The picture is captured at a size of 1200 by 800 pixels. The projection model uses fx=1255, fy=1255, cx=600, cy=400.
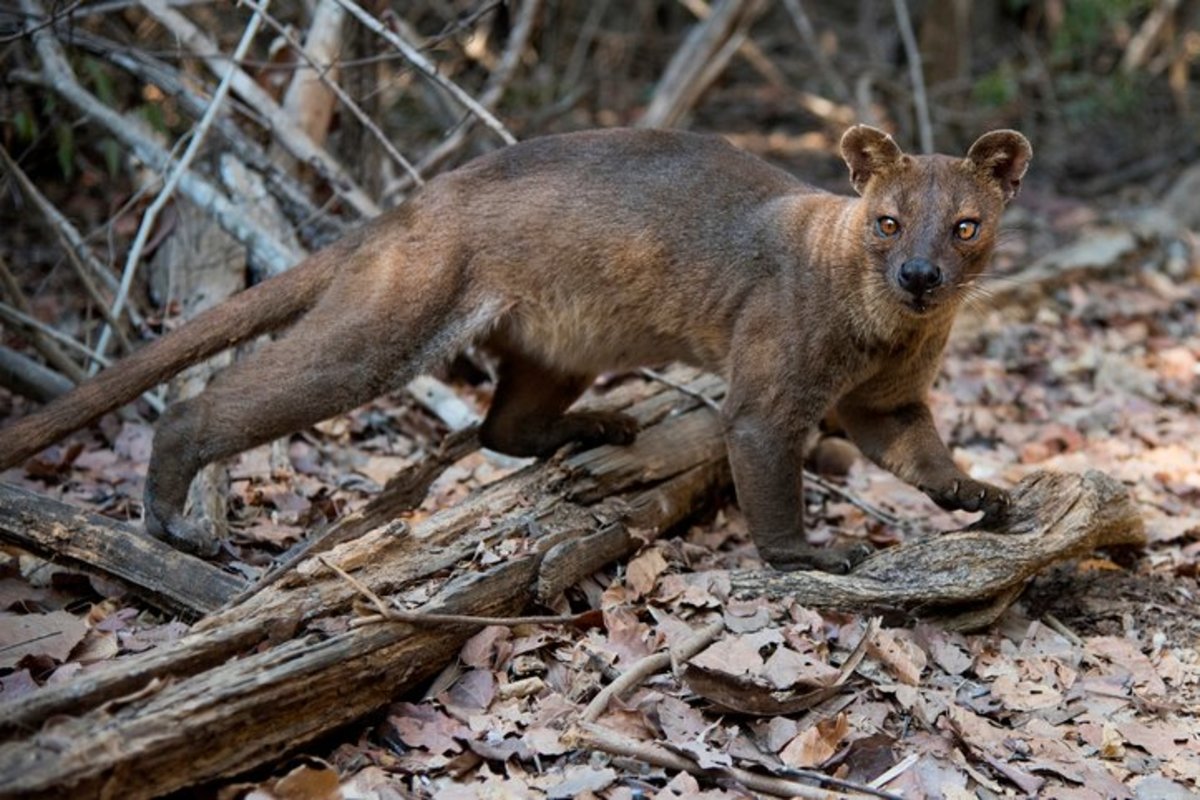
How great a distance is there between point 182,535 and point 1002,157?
356 cm

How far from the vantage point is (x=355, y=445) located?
6508 millimetres

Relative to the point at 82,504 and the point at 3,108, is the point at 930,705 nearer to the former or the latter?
the point at 82,504

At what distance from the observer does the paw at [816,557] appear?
16.4ft

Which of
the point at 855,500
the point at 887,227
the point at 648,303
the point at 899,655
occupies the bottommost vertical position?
the point at 855,500

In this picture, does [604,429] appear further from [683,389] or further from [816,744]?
[816,744]

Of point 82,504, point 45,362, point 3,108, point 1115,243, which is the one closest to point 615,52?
point 1115,243

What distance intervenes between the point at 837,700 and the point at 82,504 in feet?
10.8

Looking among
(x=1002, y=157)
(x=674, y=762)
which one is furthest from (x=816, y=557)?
(x=1002, y=157)

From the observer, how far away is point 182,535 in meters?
4.78

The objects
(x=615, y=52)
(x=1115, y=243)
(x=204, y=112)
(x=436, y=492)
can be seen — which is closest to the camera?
(x=436, y=492)

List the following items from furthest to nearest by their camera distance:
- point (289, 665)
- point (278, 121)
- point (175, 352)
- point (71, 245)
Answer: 1. point (278, 121)
2. point (71, 245)
3. point (175, 352)
4. point (289, 665)

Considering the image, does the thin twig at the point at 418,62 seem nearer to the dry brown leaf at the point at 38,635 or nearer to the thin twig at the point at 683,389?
the thin twig at the point at 683,389

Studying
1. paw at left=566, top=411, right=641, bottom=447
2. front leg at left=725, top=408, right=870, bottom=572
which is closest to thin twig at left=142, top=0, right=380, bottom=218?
paw at left=566, top=411, right=641, bottom=447

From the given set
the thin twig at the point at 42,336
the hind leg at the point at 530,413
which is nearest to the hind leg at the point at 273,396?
the hind leg at the point at 530,413
